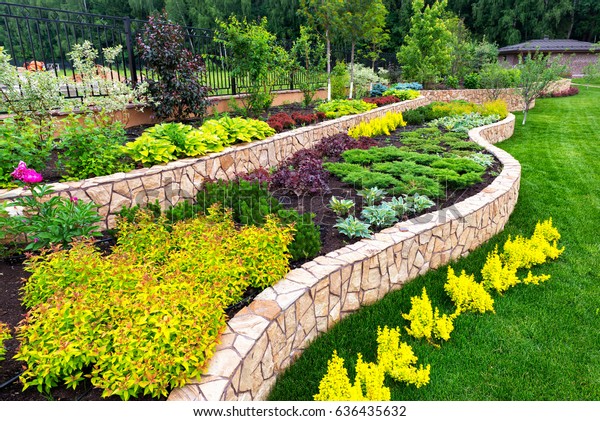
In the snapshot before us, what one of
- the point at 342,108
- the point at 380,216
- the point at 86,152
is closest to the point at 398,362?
the point at 380,216

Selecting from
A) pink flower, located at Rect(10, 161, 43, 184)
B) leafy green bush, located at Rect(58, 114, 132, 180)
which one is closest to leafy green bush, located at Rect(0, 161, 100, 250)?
Answer: pink flower, located at Rect(10, 161, 43, 184)

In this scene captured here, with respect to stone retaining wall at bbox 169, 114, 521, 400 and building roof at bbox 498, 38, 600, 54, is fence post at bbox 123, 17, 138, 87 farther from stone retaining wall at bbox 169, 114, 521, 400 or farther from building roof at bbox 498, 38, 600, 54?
building roof at bbox 498, 38, 600, 54

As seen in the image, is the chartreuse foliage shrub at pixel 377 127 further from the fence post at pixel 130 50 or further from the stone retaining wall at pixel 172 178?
the fence post at pixel 130 50

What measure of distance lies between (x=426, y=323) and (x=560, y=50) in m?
38.9

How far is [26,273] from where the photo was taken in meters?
3.14

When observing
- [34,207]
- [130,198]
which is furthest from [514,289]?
[34,207]

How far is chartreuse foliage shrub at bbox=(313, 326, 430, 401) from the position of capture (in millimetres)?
2238

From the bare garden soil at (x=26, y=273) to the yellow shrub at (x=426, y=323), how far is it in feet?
3.23

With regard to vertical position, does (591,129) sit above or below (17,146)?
below

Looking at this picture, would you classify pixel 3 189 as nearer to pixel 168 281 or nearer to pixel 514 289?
pixel 168 281

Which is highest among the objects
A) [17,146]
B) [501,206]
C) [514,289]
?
[17,146]

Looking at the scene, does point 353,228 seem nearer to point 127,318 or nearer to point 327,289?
point 327,289

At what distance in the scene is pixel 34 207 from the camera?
3.52 meters
